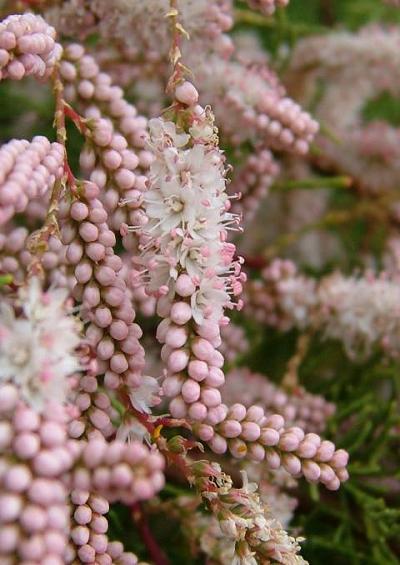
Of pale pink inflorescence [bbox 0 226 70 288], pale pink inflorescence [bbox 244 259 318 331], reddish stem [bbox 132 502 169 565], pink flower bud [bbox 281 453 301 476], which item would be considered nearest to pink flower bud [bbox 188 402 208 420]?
pink flower bud [bbox 281 453 301 476]

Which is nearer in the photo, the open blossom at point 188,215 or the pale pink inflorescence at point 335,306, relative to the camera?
the open blossom at point 188,215

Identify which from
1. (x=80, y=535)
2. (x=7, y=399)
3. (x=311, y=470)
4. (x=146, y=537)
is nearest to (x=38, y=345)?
(x=7, y=399)

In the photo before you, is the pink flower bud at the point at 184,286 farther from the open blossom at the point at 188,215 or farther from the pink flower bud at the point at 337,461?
the pink flower bud at the point at 337,461

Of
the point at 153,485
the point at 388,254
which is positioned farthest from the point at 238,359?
the point at 153,485

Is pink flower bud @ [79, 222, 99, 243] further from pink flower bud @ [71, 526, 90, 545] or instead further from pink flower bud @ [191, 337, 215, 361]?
pink flower bud @ [71, 526, 90, 545]

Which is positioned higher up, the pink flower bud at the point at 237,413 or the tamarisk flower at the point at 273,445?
the pink flower bud at the point at 237,413

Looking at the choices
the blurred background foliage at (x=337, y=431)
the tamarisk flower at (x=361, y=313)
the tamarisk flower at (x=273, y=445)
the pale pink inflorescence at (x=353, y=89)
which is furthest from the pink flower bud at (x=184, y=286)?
the pale pink inflorescence at (x=353, y=89)

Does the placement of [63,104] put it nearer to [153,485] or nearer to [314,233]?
[153,485]
